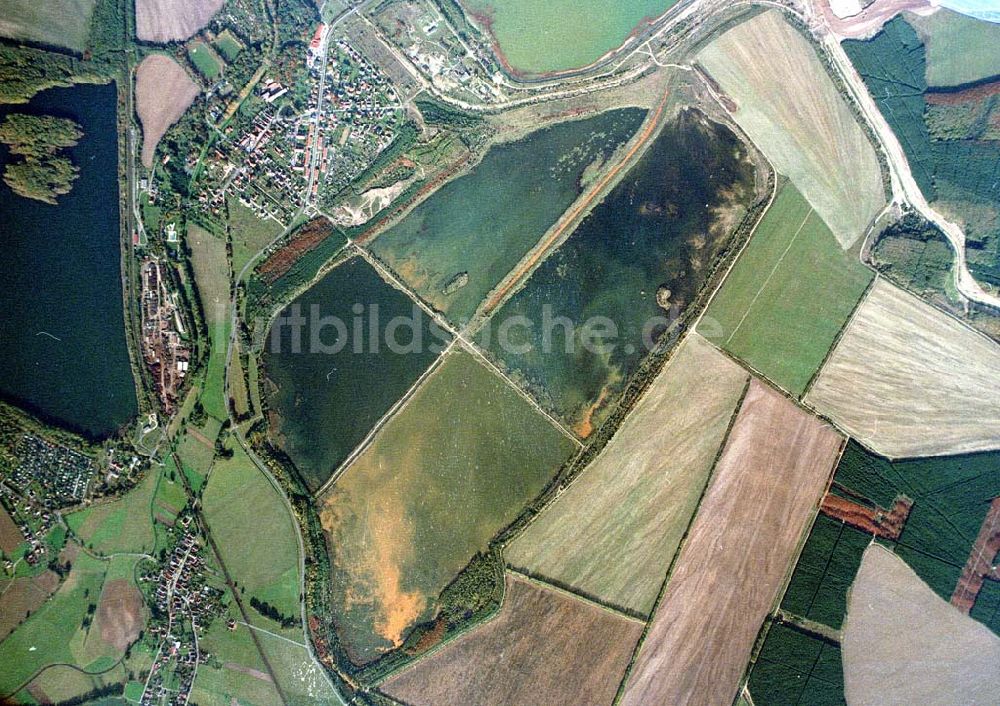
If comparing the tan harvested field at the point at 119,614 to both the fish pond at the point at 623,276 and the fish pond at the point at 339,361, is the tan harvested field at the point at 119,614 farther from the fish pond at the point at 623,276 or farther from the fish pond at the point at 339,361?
the fish pond at the point at 623,276

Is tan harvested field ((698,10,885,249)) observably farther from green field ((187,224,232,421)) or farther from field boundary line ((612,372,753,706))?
green field ((187,224,232,421))

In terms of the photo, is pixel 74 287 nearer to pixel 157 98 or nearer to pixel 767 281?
pixel 157 98

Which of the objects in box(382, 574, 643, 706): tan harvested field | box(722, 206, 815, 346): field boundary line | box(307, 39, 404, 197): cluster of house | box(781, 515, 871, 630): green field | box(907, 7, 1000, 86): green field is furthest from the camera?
box(907, 7, 1000, 86): green field

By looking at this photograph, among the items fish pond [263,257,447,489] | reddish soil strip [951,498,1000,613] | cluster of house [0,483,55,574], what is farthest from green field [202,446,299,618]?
reddish soil strip [951,498,1000,613]

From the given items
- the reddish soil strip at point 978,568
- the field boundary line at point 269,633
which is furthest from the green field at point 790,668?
the field boundary line at point 269,633

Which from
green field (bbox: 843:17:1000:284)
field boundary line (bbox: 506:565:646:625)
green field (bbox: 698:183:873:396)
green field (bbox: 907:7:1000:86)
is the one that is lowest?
field boundary line (bbox: 506:565:646:625)
